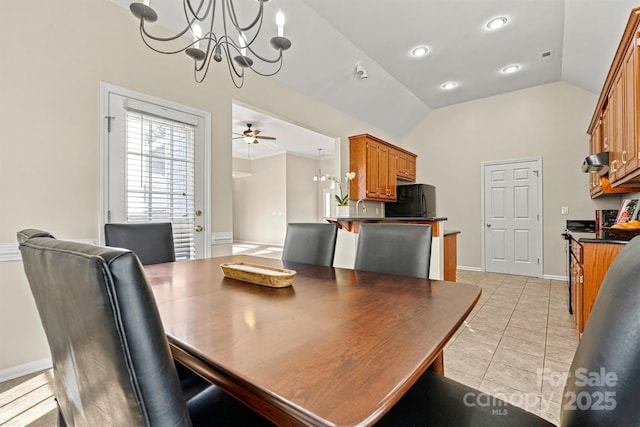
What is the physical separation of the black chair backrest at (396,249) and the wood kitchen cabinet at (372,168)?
3.00 m

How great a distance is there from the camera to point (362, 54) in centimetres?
401

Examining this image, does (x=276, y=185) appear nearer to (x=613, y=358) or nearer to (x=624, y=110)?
(x=624, y=110)

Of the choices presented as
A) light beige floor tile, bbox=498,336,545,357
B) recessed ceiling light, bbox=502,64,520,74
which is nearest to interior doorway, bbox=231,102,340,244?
recessed ceiling light, bbox=502,64,520,74

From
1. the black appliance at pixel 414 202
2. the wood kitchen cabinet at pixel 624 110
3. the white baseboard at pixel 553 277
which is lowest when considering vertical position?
the white baseboard at pixel 553 277

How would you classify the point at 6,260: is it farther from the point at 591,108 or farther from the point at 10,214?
the point at 591,108

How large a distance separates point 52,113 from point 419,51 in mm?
3971

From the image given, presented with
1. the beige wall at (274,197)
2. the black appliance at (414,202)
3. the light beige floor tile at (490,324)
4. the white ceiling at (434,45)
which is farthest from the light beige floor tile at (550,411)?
the beige wall at (274,197)

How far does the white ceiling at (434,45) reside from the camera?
305 cm

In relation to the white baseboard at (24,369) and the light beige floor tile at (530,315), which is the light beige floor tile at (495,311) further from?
the white baseboard at (24,369)

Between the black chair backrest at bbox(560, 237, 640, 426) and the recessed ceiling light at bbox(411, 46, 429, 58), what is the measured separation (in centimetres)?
397

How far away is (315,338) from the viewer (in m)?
0.78

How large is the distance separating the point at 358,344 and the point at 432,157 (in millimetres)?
5954

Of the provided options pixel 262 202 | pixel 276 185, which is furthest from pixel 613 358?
pixel 262 202

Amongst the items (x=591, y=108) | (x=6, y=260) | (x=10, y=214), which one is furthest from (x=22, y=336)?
(x=591, y=108)
